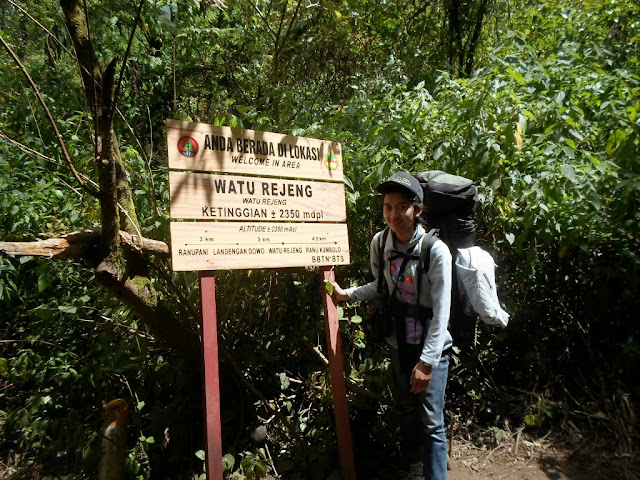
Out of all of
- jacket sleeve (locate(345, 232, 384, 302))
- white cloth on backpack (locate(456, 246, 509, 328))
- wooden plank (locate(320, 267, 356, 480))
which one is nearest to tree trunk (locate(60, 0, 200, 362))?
wooden plank (locate(320, 267, 356, 480))

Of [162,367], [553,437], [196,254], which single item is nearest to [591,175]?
[553,437]

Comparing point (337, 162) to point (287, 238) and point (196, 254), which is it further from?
point (196, 254)

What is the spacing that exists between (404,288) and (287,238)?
2.65ft

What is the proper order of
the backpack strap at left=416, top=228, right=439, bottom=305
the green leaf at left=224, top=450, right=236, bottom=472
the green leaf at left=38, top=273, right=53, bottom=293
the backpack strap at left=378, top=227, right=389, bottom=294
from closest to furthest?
the backpack strap at left=416, top=228, right=439, bottom=305 → the backpack strap at left=378, top=227, right=389, bottom=294 → the green leaf at left=224, top=450, right=236, bottom=472 → the green leaf at left=38, top=273, right=53, bottom=293

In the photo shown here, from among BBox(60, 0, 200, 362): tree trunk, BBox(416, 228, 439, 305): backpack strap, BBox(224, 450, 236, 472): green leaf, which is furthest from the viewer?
BBox(224, 450, 236, 472): green leaf

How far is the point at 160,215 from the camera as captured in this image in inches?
125

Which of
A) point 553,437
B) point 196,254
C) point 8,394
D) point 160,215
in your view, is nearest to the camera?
point 196,254

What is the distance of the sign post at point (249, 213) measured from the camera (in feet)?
7.40

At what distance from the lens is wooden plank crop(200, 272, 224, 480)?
7.33ft

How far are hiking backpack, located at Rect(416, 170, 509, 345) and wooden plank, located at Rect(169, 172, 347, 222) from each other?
2.21ft

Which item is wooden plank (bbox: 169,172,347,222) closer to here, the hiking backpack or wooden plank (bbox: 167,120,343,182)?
wooden plank (bbox: 167,120,343,182)

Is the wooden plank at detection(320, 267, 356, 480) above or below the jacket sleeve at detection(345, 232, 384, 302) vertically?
below

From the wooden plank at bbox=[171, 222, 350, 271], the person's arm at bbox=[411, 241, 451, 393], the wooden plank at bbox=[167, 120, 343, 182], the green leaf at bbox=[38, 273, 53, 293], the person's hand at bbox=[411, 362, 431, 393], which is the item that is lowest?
the person's hand at bbox=[411, 362, 431, 393]

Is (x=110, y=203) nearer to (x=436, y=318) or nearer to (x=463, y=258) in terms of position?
(x=436, y=318)
